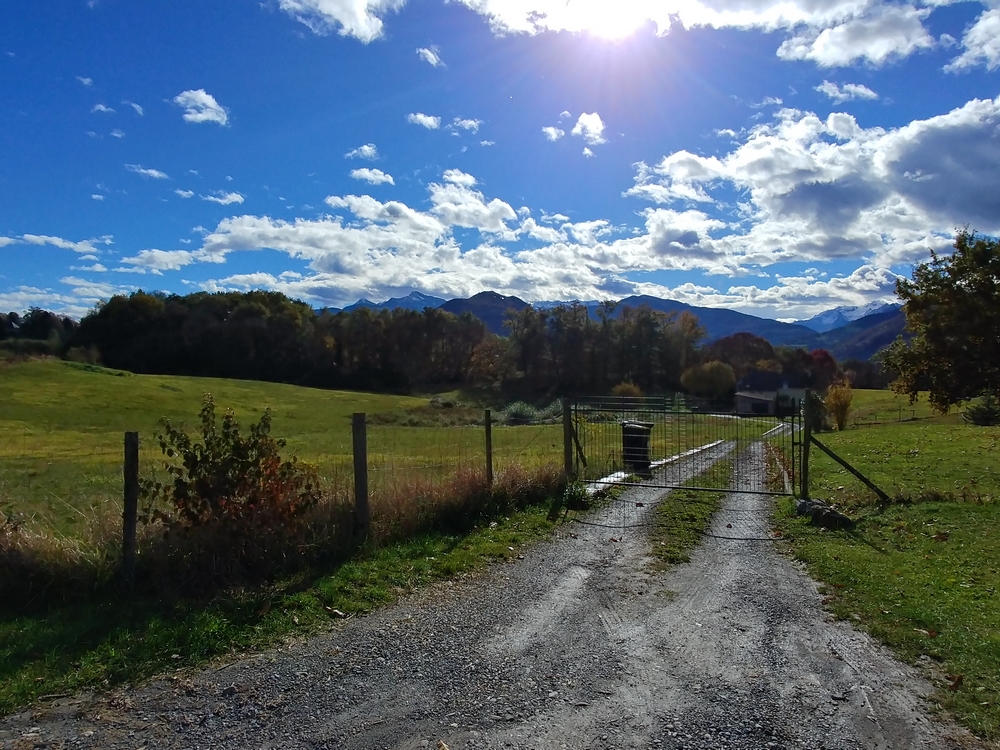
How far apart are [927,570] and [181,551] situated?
875 centimetres

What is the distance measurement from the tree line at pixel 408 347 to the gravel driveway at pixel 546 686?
68.4 metres

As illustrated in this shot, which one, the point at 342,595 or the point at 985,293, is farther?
the point at 985,293

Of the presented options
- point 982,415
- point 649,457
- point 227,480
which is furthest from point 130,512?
point 982,415

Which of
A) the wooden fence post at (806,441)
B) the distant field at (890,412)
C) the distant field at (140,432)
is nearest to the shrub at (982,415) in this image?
the distant field at (890,412)

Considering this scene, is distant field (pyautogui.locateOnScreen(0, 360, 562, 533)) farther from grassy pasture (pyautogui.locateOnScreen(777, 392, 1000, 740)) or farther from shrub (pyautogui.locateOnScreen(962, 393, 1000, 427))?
shrub (pyautogui.locateOnScreen(962, 393, 1000, 427))

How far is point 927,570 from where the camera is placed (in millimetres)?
8211

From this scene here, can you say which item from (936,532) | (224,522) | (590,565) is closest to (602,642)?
(590,565)

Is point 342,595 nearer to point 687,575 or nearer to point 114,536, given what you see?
point 114,536

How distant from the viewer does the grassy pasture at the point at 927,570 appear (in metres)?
5.16

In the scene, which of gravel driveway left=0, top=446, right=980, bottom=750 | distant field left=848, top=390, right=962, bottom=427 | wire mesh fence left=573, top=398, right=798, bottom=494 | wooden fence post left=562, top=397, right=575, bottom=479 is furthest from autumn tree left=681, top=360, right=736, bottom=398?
gravel driveway left=0, top=446, right=980, bottom=750

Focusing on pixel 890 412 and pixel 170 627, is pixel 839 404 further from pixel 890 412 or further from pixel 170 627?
pixel 170 627

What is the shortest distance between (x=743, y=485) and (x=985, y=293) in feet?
24.9

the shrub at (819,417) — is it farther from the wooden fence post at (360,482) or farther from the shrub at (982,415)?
the wooden fence post at (360,482)

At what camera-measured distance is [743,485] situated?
15.2 metres
